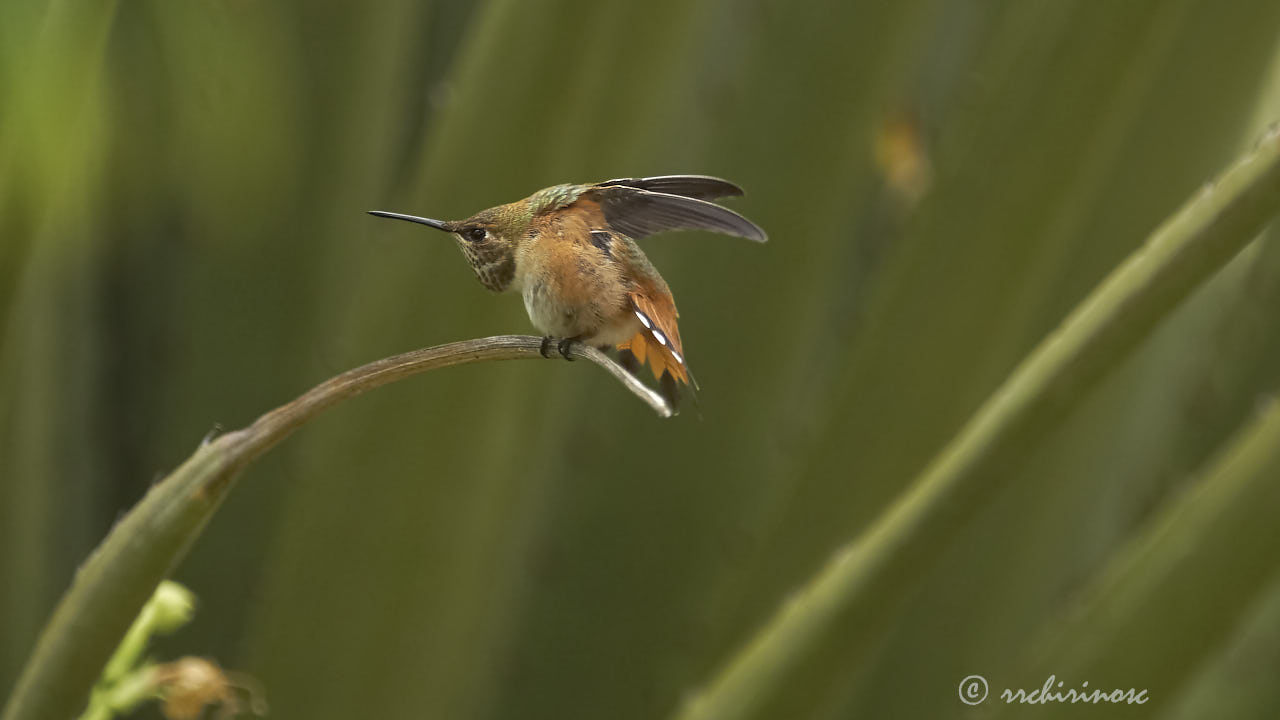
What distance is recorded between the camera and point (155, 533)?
0.50 m

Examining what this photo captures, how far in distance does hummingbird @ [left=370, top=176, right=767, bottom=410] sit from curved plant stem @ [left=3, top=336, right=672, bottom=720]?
0.40 feet

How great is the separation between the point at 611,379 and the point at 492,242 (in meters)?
0.73

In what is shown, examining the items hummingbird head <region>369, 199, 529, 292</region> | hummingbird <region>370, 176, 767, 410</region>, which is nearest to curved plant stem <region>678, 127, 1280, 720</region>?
hummingbird <region>370, 176, 767, 410</region>

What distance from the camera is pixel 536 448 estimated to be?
3.87 ft

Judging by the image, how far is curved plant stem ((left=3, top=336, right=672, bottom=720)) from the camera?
482 millimetres

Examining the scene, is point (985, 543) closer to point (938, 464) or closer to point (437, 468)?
point (437, 468)

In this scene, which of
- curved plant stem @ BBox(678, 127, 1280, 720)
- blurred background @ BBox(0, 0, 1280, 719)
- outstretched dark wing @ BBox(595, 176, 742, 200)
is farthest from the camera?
blurred background @ BBox(0, 0, 1280, 719)

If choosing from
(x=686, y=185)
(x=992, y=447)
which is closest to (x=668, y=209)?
(x=686, y=185)

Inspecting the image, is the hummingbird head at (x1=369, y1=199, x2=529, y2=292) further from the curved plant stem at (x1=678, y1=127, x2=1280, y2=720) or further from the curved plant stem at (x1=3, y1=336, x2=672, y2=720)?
the curved plant stem at (x1=678, y1=127, x2=1280, y2=720)

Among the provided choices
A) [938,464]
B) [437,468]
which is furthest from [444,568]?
[938,464]

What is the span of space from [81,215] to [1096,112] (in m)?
0.92

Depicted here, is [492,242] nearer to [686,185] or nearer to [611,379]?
[686,185]

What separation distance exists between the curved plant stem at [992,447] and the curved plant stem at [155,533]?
0.17m

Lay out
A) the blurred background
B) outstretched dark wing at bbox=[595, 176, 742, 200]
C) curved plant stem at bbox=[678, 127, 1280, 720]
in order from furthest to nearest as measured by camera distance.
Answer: the blurred background → outstretched dark wing at bbox=[595, 176, 742, 200] → curved plant stem at bbox=[678, 127, 1280, 720]
